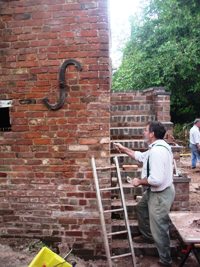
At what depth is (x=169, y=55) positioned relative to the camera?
48.6 ft

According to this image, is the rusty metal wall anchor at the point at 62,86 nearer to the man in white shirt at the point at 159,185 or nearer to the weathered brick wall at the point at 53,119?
→ the weathered brick wall at the point at 53,119

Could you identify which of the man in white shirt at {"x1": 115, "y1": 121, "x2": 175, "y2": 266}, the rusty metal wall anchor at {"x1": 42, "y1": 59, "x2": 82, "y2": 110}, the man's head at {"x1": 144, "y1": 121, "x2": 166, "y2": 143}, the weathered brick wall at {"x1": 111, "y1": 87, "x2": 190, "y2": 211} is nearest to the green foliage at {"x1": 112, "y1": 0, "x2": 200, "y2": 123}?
the weathered brick wall at {"x1": 111, "y1": 87, "x2": 190, "y2": 211}

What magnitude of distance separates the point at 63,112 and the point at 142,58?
492 inches

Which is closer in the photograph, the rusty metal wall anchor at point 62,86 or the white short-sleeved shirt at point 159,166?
the white short-sleeved shirt at point 159,166

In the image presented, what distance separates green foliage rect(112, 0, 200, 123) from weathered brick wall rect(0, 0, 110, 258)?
9.86m

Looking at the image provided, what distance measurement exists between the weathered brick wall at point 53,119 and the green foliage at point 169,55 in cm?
986

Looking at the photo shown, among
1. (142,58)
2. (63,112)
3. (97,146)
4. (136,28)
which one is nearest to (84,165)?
(97,146)

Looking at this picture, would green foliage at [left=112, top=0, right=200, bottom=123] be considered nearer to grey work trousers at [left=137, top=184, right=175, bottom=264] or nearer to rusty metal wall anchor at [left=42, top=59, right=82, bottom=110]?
rusty metal wall anchor at [left=42, top=59, right=82, bottom=110]

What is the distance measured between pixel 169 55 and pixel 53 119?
38.1 ft

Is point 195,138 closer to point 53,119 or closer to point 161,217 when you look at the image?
point 161,217

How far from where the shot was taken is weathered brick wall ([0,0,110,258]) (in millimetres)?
4289

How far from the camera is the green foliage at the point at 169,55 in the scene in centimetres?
1439

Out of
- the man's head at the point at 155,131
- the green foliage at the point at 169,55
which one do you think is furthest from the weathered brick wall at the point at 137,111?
the green foliage at the point at 169,55

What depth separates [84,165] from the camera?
4.38 meters
